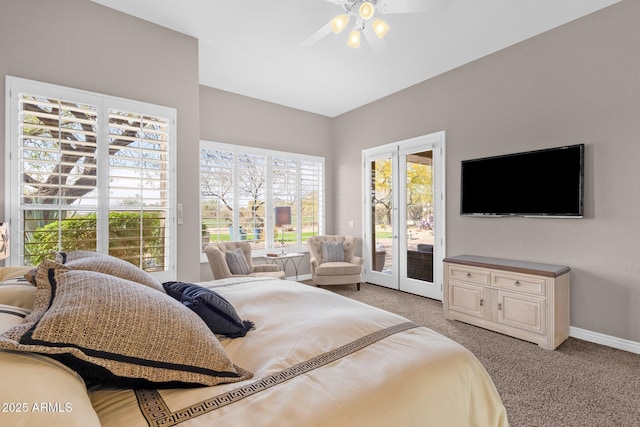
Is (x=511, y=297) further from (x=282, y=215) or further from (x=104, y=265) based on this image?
(x=104, y=265)

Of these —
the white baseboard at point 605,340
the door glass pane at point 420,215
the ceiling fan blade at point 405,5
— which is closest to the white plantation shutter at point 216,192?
the door glass pane at point 420,215

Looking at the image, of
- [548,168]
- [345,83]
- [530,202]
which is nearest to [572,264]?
[530,202]

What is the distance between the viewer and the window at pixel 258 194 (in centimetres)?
460

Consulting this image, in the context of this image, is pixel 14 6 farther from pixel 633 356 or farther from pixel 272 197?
pixel 633 356

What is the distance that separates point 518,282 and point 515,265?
196 mm

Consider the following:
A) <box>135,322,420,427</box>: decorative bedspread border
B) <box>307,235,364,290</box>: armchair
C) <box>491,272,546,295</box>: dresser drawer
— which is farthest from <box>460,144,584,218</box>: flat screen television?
<box>135,322,420,427</box>: decorative bedspread border

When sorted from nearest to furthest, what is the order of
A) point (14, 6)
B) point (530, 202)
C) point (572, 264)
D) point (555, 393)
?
point (555, 393) < point (14, 6) < point (572, 264) < point (530, 202)

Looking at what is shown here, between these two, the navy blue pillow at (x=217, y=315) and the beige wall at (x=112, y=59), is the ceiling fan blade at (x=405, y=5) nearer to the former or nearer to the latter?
the beige wall at (x=112, y=59)

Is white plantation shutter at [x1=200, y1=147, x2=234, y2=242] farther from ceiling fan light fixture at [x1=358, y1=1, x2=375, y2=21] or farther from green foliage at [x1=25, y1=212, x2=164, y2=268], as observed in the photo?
ceiling fan light fixture at [x1=358, y1=1, x2=375, y2=21]

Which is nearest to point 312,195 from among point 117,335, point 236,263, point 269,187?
point 269,187

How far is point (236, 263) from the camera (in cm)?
394

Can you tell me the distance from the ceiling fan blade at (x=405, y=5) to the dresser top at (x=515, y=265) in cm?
252

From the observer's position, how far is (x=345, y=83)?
179 inches

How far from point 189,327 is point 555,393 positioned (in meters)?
2.52
